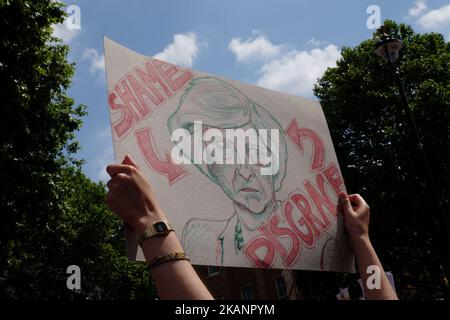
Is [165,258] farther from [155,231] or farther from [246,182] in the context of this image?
[246,182]

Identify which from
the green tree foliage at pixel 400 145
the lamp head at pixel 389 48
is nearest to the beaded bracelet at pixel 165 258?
the lamp head at pixel 389 48

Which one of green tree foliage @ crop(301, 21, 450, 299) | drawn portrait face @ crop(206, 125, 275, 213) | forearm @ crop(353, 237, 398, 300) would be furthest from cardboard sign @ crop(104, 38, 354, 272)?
green tree foliage @ crop(301, 21, 450, 299)

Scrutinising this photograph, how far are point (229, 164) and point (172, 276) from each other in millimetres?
1283

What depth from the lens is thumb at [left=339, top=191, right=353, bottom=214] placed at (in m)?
2.74

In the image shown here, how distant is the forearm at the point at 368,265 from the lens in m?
1.91

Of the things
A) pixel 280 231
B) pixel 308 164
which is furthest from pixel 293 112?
pixel 280 231

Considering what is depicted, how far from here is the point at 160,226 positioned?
149 centimetres

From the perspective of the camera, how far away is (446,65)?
18891mm

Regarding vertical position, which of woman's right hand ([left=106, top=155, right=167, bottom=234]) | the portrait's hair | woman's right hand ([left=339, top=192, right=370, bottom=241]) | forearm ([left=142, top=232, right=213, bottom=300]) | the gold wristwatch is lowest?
forearm ([left=142, top=232, right=213, bottom=300])

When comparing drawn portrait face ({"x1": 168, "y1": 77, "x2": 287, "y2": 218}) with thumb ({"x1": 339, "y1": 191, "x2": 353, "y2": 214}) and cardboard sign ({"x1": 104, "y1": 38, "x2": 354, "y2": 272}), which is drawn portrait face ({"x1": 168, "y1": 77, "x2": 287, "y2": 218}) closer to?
cardboard sign ({"x1": 104, "y1": 38, "x2": 354, "y2": 272})

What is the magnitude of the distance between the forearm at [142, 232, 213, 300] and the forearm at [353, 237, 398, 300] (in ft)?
3.03

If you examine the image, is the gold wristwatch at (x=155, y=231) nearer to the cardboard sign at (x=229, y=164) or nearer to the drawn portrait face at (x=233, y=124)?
the cardboard sign at (x=229, y=164)

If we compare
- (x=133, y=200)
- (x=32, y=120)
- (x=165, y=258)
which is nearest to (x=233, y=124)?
(x=133, y=200)
